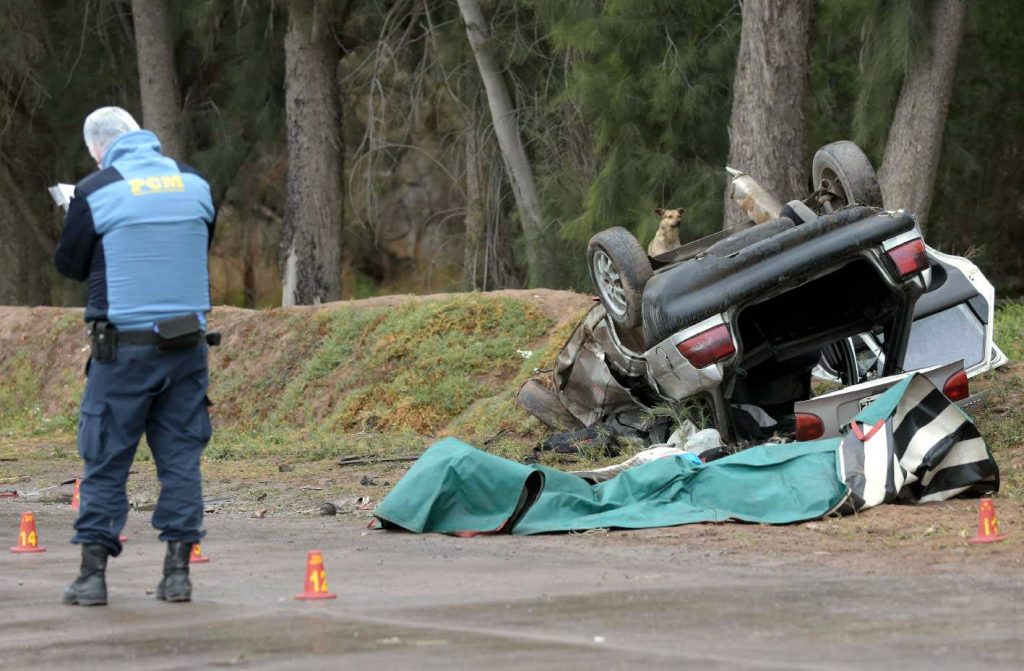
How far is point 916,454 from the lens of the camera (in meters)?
8.64

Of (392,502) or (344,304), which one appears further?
(344,304)

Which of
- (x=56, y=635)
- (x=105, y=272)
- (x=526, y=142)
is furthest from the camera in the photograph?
(x=526, y=142)

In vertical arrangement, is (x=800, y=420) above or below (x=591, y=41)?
below

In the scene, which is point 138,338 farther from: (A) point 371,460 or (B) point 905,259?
(A) point 371,460

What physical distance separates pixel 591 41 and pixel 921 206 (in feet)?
15.1

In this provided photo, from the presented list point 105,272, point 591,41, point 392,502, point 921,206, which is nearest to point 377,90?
point 591,41

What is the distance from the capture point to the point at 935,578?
21.8 feet

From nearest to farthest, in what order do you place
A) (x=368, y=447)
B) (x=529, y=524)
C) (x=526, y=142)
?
(x=529, y=524), (x=368, y=447), (x=526, y=142)

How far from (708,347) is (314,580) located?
4.25 meters

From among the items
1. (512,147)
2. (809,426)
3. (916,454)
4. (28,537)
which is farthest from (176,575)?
(512,147)

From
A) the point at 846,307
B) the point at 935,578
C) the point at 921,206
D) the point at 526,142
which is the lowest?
the point at 935,578

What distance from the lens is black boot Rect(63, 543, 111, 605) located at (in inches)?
254

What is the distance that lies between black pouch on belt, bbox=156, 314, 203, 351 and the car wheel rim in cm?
454

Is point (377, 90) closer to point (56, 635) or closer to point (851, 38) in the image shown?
point (851, 38)
